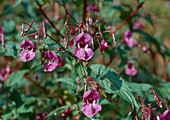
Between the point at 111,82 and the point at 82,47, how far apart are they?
0.24m

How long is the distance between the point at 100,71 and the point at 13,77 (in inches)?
38.3

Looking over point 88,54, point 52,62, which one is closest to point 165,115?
point 88,54

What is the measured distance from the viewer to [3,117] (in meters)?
1.41

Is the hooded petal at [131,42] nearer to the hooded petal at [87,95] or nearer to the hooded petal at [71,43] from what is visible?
the hooded petal at [71,43]

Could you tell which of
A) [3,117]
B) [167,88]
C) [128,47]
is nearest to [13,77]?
[3,117]

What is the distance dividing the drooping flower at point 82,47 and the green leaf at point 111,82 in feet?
0.35

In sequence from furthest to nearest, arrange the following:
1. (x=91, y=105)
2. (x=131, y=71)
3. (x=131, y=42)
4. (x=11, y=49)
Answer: (x=131, y=42) < (x=131, y=71) < (x=11, y=49) < (x=91, y=105)

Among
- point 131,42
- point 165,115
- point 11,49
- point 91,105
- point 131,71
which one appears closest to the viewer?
point 165,115

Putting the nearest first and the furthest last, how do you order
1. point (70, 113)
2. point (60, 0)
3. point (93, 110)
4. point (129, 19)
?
point (93, 110) < point (70, 113) < point (60, 0) < point (129, 19)

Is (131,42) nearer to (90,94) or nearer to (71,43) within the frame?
(71,43)

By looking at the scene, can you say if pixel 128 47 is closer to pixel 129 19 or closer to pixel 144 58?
pixel 129 19

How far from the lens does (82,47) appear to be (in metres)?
0.91

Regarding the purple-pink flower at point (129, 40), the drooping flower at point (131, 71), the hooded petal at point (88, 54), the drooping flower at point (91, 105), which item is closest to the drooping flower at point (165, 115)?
the drooping flower at point (91, 105)

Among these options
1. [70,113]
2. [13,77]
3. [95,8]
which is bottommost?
[70,113]
